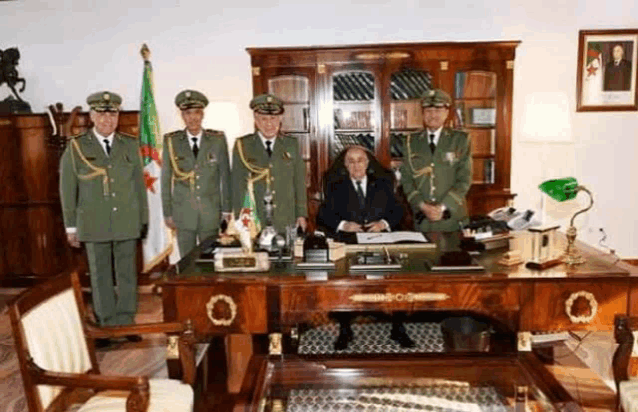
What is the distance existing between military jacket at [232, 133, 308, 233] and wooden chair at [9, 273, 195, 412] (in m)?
1.58

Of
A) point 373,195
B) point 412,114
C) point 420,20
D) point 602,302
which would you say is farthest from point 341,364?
point 420,20

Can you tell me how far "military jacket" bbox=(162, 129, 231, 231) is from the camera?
362 cm

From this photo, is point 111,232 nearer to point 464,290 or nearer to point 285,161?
point 285,161

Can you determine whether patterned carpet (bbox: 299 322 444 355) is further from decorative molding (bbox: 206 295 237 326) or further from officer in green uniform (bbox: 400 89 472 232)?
decorative molding (bbox: 206 295 237 326)

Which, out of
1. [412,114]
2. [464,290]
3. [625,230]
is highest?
[412,114]

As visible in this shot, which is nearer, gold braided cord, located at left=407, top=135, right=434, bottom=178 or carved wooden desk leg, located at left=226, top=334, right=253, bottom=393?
carved wooden desk leg, located at left=226, top=334, right=253, bottom=393

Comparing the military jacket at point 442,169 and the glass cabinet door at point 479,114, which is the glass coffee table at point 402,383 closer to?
the military jacket at point 442,169

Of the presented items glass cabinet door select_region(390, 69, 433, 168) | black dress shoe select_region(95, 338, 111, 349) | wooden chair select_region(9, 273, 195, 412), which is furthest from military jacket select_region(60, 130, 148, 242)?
glass cabinet door select_region(390, 69, 433, 168)

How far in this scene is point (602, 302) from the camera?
2.09 meters

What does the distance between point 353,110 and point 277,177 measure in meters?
1.41

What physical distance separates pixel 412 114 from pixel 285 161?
63.0 inches

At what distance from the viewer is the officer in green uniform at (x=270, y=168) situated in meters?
3.56

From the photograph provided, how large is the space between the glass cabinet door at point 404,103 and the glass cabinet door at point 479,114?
291 millimetres

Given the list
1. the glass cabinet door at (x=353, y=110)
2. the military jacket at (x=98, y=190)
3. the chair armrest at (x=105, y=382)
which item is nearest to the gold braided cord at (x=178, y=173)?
the military jacket at (x=98, y=190)
